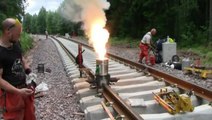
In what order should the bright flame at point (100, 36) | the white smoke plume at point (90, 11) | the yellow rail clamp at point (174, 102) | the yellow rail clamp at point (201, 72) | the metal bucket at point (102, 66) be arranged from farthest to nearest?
the yellow rail clamp at point (201, 72) → the bright flame at point (100, 36) → the white smoke plume at point (90, 11) → the metal bucket at point (102, 66) → the yellow rail clamp at point (174, 102)

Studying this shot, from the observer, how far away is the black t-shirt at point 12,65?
15.0 feet

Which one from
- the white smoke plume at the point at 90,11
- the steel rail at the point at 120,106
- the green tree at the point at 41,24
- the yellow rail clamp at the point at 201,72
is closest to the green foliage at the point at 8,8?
the yellow rail clamp at the point at 201,72

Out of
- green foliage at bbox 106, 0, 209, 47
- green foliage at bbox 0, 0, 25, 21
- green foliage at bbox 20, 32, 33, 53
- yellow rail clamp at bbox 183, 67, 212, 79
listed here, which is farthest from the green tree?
yellow rail clamp at bbox 183, 67, 212, 79

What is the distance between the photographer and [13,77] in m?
4.73

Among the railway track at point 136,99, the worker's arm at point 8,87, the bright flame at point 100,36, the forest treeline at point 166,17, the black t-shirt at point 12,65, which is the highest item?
the forest treeline at point 166,17

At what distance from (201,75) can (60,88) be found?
4.08 metres

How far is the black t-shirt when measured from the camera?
4.56 meters

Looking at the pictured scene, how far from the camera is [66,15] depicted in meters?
11.1

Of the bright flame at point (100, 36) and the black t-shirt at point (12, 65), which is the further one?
the bright flame at point (100, 36)

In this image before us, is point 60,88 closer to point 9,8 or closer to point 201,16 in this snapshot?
point 9,8

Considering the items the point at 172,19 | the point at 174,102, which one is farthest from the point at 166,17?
the point at 174,102

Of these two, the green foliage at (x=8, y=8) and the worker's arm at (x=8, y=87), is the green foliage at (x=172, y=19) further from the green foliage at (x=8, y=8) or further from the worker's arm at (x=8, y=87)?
the worker's arm at (x=8, y=87)

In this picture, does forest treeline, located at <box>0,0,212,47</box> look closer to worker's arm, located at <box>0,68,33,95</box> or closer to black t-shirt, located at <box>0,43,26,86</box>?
black t-shirt, located at <box>0,43,26,86</box>

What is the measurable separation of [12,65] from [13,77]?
0.51 ft
